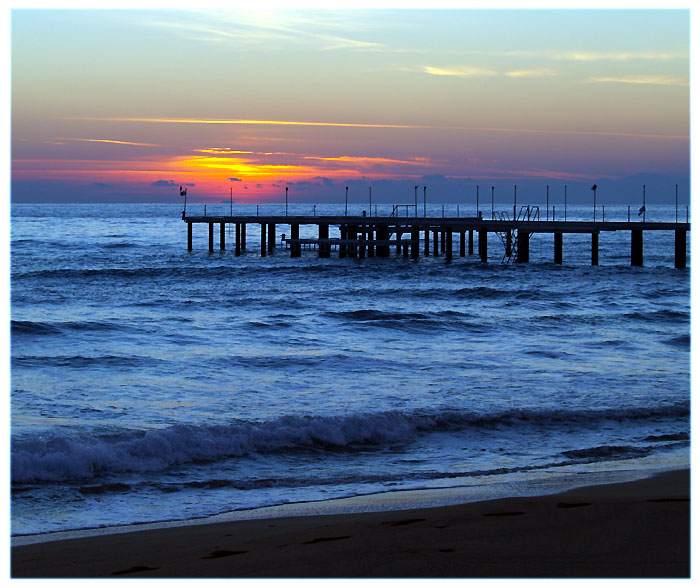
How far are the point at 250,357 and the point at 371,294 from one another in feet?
57.0

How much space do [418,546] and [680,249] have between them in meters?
43.9

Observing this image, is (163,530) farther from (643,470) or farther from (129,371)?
(129,371)

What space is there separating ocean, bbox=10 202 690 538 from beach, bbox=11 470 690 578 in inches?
25.0

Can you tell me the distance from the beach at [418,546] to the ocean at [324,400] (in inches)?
25.0

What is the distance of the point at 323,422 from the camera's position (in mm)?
11547

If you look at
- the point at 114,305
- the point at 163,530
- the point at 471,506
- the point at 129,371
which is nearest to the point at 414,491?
the point at 471,506

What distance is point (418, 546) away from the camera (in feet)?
22.0

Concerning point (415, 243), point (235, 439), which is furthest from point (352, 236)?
point (235, 439)

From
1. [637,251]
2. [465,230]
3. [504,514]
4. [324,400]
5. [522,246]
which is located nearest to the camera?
[504,514]

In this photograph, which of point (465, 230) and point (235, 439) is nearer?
point (235, 439)

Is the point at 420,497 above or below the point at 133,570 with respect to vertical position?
below

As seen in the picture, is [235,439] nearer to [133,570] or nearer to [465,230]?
[133,570]

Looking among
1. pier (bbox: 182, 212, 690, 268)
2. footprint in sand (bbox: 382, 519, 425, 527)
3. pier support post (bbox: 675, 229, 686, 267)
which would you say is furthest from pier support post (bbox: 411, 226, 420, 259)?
footprint in sand (bbox: 382, 519, 425, 527)

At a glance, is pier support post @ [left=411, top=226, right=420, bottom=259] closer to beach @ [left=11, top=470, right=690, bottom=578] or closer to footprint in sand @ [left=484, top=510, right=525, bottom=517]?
beach @ [left=11, top=470, right=690, bottom=578]
